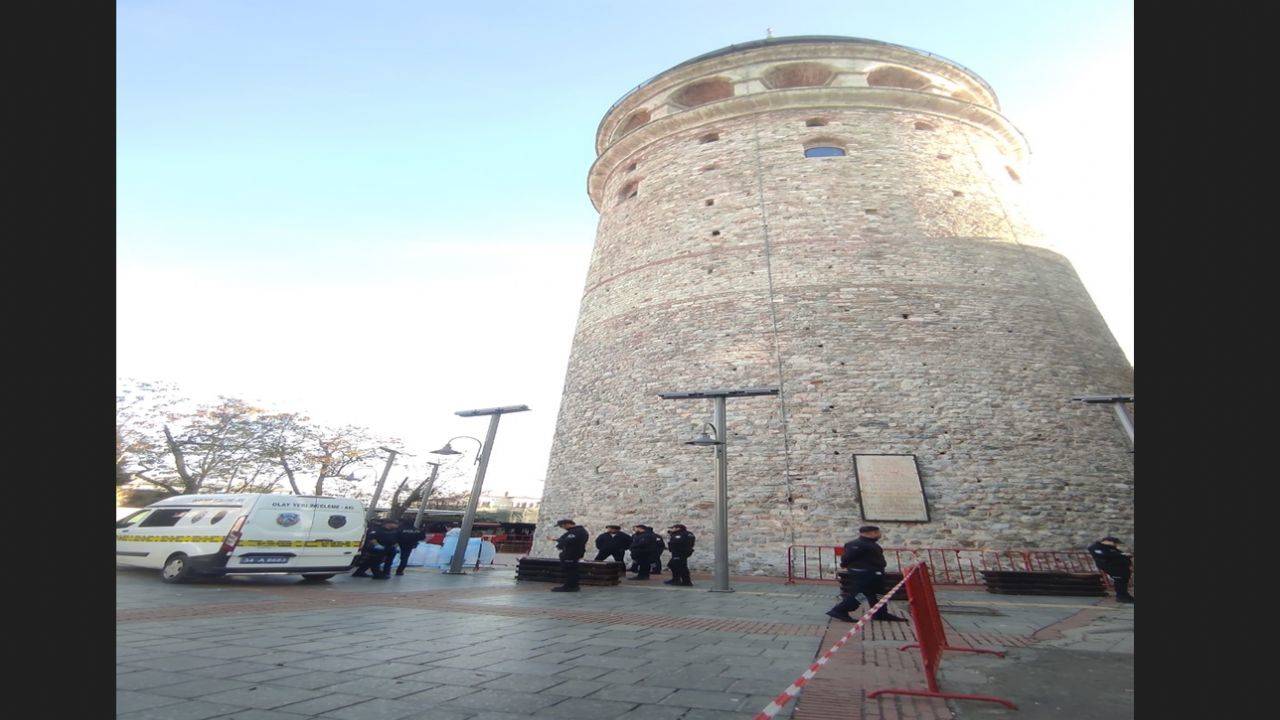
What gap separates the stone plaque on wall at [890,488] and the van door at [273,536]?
9.78 meters

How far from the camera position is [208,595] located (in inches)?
284

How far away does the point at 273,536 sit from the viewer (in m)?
8.66

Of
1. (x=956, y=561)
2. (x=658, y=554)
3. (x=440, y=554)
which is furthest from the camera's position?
(x=440, y=554)

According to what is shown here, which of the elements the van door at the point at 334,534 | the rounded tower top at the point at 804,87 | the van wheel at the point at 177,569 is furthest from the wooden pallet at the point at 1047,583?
the rounded tower top at the point at 804,87

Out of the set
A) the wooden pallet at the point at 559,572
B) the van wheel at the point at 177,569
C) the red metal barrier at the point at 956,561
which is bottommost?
the red metal barrier at the point at 956,561

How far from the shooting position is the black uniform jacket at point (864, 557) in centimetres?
673

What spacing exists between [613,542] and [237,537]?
581 centimetres

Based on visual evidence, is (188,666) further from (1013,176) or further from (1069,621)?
(1013,176)

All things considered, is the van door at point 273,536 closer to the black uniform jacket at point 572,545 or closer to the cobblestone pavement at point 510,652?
the cobblestone pavement at point 510,652

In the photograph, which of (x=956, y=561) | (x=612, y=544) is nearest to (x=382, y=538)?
(x=612, y=544)

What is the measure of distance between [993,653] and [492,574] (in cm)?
952

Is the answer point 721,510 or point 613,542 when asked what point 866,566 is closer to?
point 721,510

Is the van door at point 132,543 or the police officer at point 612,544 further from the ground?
the van door at point 132,543

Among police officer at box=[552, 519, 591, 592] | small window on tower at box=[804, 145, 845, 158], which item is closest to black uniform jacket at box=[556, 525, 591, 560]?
police officer at box=[552, 519, 591, 592]
